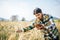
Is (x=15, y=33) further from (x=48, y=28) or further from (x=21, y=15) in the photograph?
(x=48, y=28)

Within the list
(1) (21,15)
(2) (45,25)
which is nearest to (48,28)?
(2) (45,25)

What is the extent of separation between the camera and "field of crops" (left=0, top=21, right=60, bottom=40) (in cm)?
180

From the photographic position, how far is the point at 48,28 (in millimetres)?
1835

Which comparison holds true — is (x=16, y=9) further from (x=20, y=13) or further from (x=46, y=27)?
(x=46, y=27)

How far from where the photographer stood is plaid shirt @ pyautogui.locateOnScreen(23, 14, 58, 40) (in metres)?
1.82

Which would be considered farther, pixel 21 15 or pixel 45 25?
pixel 21 15

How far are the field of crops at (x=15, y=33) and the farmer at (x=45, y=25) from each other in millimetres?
53

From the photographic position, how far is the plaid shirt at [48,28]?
1.82 metres

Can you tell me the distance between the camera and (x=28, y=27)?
1854mm

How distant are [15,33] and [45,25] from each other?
1.27 feet

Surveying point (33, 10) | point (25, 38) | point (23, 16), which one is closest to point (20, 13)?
point (23, 16)

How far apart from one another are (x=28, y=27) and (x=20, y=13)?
9.2 inches

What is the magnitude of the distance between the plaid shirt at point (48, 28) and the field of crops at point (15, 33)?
0.05 meters

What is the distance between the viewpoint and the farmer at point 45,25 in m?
1.82
